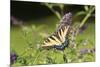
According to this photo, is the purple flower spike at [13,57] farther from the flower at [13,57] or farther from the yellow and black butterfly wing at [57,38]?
the yellow and black butterfly wing at [57,38]

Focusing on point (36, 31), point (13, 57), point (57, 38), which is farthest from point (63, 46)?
point (13, 57)

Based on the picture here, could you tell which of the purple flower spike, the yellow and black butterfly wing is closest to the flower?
the purple flower spike

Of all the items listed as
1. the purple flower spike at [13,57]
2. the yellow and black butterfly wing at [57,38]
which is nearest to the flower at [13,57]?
the purple flower spike at [13,57]

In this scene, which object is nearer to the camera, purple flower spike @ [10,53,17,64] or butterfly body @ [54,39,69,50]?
purple flower spike @ [10,53,17,64]

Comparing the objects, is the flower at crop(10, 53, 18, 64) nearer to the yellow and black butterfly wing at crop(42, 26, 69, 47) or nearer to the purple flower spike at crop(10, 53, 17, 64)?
the purple flower spike at crop(10, 53, 17, 64)

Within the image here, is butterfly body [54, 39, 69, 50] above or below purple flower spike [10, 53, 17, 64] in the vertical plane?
above
